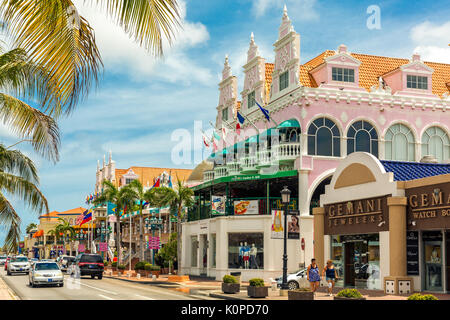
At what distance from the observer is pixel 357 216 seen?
3162 cm

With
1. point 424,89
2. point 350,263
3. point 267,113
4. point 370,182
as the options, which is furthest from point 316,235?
point 424,89

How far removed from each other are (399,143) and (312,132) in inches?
268

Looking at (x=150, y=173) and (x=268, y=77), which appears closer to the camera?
(x=268, y=77)

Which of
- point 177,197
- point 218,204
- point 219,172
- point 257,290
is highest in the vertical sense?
point 219,172

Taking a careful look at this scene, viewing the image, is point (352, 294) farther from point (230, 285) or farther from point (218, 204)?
point (218, 204)

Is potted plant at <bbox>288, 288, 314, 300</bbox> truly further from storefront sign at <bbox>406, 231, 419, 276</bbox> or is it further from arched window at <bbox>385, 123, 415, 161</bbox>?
arched window at <bbox>385, 123, 415, 161</bbox>

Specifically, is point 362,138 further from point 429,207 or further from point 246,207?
point 429,207

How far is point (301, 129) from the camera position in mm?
42250

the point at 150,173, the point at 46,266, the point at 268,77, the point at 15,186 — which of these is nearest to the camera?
the point at 15,186

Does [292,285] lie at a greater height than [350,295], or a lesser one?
lesser

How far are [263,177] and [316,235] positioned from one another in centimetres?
827

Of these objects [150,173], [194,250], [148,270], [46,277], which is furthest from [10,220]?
[150,173]

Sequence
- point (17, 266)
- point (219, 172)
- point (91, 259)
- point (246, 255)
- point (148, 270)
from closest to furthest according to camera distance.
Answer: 1. point (246, 255)
2. point (91, 259)
3. point (148, 270)
4. point (219, 172)
5. point (17, 266)

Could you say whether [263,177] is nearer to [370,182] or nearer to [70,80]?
[370,182]
